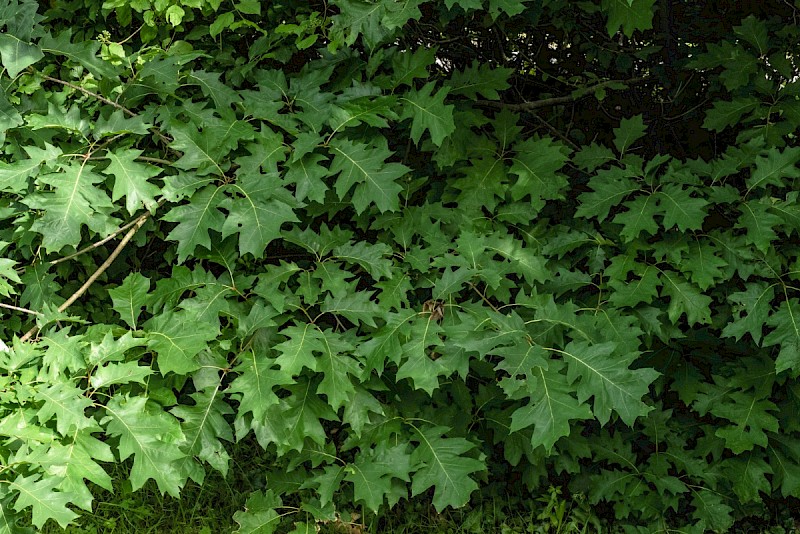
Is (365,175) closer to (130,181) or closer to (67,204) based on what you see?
(130,181)

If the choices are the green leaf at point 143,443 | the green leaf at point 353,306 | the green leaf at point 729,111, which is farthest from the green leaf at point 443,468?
the green leaf at point 729,111

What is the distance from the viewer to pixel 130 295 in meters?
3.00

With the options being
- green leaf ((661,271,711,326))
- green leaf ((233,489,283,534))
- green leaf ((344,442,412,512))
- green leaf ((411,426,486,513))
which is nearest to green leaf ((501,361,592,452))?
green leaf ((411,426,486,513))

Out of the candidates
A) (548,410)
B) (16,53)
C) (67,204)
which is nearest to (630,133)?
(548,410)

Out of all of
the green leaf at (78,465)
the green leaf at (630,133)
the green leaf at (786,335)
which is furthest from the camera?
the green leaf at (630,133)

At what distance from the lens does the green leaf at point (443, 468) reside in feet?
9.68

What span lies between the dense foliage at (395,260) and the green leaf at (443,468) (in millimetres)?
12

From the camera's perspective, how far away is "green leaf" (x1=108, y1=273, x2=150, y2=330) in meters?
2.99

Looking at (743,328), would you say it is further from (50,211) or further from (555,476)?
(50,211)

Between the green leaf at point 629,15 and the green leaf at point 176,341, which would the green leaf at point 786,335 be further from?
the green leaf at point 176,341

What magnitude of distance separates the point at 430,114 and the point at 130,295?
134cm

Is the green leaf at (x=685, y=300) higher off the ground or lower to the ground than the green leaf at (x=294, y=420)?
higher

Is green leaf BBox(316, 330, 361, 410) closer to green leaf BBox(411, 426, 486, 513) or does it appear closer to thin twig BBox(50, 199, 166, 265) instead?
green leaf BBox(411, 426, 486, 513)

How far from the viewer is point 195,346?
2779mm
